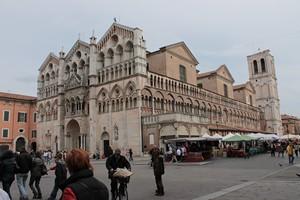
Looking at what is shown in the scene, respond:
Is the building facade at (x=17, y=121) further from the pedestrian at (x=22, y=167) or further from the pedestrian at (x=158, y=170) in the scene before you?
the pedestrian at (x=158, y=170)

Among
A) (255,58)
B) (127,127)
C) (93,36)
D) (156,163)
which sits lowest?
(156,163)

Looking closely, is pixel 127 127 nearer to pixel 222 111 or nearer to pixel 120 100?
pixel 120 100

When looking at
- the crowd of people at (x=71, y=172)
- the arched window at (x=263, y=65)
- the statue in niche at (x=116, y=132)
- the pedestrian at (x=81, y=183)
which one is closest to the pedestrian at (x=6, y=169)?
the crowd of people at (x=71, y=172)

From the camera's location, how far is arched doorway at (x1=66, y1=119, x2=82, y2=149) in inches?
1831

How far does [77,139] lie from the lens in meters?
46.7

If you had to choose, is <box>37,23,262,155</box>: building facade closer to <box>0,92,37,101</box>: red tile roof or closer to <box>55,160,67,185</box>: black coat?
<box>0,92,37,101</box>: red tile roof

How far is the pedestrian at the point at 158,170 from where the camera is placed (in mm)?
10078

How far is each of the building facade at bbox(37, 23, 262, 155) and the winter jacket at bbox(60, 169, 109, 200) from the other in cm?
3013

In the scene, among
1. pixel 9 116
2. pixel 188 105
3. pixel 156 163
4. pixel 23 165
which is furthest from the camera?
pixel 9 116

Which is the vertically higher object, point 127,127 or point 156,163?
point 127,127

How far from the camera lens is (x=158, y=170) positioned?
34.1ft

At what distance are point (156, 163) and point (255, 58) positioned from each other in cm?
8016

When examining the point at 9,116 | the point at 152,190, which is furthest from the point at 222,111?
the point at 152,190

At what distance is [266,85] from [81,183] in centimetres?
8332
